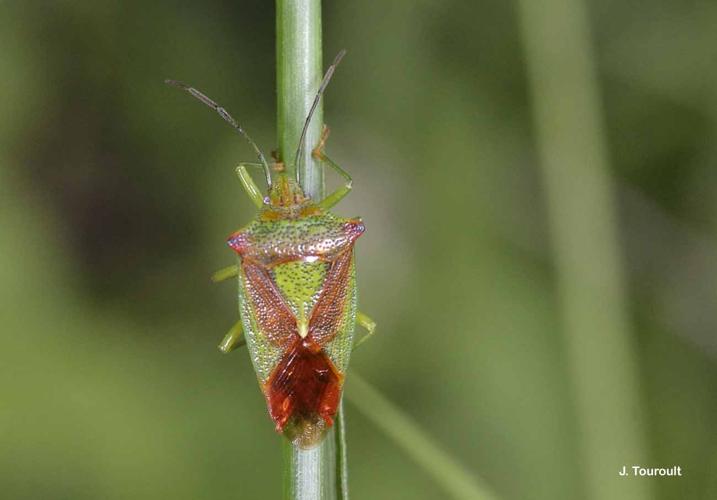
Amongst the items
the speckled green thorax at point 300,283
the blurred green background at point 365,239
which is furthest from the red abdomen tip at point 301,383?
A: the blurred green background at point 365,239

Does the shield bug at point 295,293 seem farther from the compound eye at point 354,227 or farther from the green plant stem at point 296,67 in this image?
the green plant stem at point 296,67

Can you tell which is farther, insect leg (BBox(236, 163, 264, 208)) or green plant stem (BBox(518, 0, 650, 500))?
green plant stem (BBox(518, 0, 650, 500))

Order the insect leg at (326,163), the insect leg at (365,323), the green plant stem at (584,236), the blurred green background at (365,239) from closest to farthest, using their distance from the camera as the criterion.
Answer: the insect leg at (326,163)
the insect leg at (365,323)
the green plant stem at (584,236)
the blurred green background at (365,239)

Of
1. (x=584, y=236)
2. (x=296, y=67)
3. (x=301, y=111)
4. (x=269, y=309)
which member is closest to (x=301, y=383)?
(x=269, y=309)

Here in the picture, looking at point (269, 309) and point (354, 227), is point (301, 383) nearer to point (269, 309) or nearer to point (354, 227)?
point (269, 309)

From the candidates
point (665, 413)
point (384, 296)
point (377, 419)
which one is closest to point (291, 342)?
point (377, 419)

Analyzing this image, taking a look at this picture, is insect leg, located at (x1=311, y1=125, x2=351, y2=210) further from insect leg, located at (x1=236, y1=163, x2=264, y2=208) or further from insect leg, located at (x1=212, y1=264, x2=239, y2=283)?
insect leg, located at (x1=212, y1=264, x2=239, y2=283)

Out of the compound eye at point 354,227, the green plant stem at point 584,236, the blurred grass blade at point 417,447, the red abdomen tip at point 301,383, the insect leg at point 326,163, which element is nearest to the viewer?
the insect leg at point 326,163

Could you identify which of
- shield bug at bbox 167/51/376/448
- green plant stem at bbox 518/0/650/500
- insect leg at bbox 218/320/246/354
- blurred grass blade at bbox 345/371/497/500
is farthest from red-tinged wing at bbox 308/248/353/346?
green plant stem at bbox 518/0/650/500
